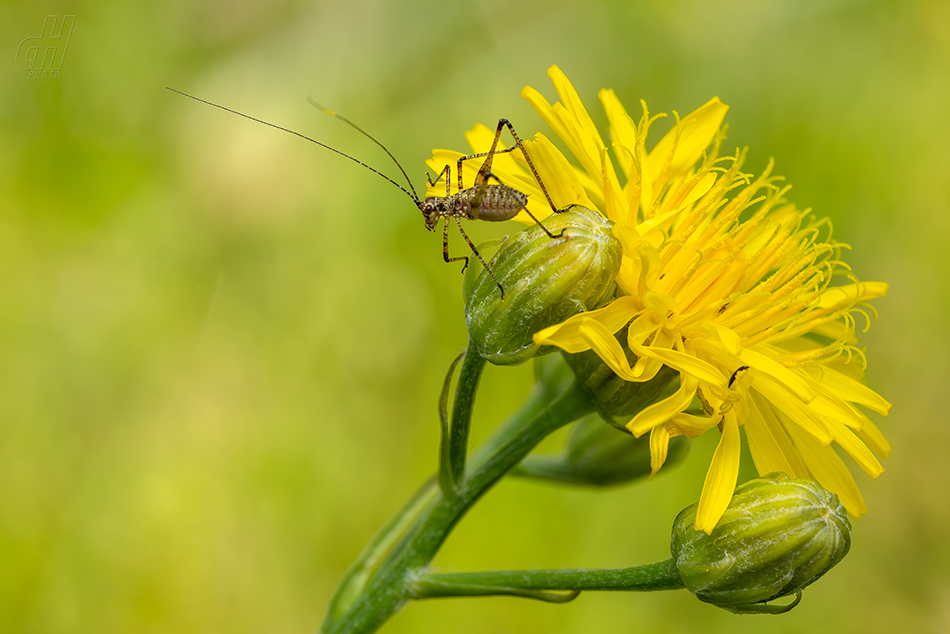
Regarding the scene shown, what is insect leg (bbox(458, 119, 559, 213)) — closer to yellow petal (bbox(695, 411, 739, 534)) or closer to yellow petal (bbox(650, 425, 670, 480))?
yellow petal (bbox(650, 425, 670, 480))

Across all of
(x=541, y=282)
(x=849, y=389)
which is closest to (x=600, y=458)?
(x=849, y=389)

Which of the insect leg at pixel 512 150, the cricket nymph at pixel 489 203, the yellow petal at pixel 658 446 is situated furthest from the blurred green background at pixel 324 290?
the yellow petal at pixel 658 446

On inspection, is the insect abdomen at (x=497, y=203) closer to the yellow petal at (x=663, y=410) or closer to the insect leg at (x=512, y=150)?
the insect leg at (x=512, y=150)

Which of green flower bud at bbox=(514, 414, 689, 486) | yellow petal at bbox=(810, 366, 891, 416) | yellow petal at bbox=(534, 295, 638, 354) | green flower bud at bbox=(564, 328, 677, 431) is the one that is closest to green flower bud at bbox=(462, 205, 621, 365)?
yellow petal at bbox=(534, 295, 638, 354)

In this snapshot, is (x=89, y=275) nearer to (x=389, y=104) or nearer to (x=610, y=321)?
(x=389, y=104)

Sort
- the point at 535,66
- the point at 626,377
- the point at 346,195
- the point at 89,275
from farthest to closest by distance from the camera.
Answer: the point at 535,66
the point at 346,195
the point at 89,275
the point at 626,377

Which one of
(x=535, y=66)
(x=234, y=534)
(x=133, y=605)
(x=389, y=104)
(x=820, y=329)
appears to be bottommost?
(x=133, y=605)

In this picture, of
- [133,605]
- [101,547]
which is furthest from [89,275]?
[133,605]
